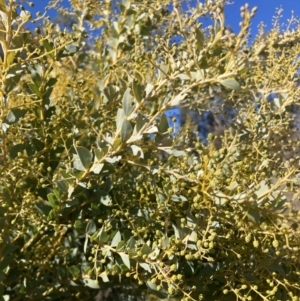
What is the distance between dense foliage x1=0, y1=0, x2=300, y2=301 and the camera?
2.21ft

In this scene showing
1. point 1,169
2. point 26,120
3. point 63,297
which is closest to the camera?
point 1,169

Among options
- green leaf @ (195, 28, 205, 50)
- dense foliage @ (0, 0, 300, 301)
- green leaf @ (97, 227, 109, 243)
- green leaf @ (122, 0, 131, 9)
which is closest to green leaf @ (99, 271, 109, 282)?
dense foliage @ (0, 0, 300, 301)

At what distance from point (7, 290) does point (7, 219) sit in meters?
0.28

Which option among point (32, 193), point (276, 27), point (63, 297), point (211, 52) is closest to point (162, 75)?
point (211, 52)

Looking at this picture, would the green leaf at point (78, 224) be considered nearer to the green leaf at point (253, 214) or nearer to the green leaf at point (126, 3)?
the green leaf at point (253, 214)

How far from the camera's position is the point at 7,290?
3.28 ft

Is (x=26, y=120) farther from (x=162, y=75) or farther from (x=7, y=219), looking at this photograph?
(x=162, y=75)

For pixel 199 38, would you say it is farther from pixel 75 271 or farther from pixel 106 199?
pixel 75 271

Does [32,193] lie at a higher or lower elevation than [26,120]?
lower

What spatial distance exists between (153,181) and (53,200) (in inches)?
6.6

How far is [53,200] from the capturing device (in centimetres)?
77

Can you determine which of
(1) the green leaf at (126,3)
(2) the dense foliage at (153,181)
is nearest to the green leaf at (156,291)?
(2) the dense foliage at (153,181)

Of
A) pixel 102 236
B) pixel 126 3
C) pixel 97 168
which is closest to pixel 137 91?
pixel 97 168

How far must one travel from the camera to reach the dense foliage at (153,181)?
672 millimetres
